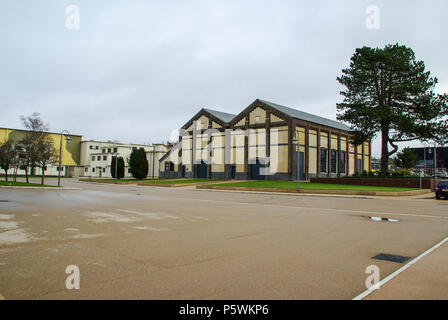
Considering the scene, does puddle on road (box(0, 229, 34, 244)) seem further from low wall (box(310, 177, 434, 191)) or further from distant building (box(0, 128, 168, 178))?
distant building (box(0, 128, 168, 178))

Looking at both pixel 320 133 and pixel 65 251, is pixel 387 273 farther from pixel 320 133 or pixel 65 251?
pixel 320 133

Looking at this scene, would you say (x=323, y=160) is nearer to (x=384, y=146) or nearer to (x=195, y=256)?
(x=384, y=146)

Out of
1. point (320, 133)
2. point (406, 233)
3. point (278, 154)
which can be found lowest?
point (406, 233)

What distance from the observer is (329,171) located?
5022cm

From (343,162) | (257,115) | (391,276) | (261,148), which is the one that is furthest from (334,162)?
(391,276)

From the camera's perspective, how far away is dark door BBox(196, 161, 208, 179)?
54.4 meters

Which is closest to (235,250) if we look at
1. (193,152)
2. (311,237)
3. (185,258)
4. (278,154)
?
(185,258)

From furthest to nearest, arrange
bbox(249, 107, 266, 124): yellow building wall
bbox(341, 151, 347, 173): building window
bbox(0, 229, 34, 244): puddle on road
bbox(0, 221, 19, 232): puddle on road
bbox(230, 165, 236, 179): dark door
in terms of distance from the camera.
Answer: bbox(341, 151, 347, 173): building window, bbox(230, 165, 236, 179): dark door, bbox(249, 107, 266, 124): yellow building wall, bbox(0, 221, 19, 232): puddle on road, bbox(0, 229, 34, 244): puddle on road

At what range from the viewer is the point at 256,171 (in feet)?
156

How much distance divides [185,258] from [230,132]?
44.8 metres

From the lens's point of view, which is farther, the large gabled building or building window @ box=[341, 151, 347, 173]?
building window @ box=[341, 151, 347, 173]

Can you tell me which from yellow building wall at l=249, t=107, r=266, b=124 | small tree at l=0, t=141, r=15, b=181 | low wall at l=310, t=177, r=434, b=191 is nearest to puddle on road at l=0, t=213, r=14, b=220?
small tree at l=0, t=141, r=15, b=181

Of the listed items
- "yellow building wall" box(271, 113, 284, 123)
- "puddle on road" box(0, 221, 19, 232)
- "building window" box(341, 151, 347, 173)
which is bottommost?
"puddle on road" box(0, 221, 19, 232)

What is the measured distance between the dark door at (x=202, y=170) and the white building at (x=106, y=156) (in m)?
17.5
